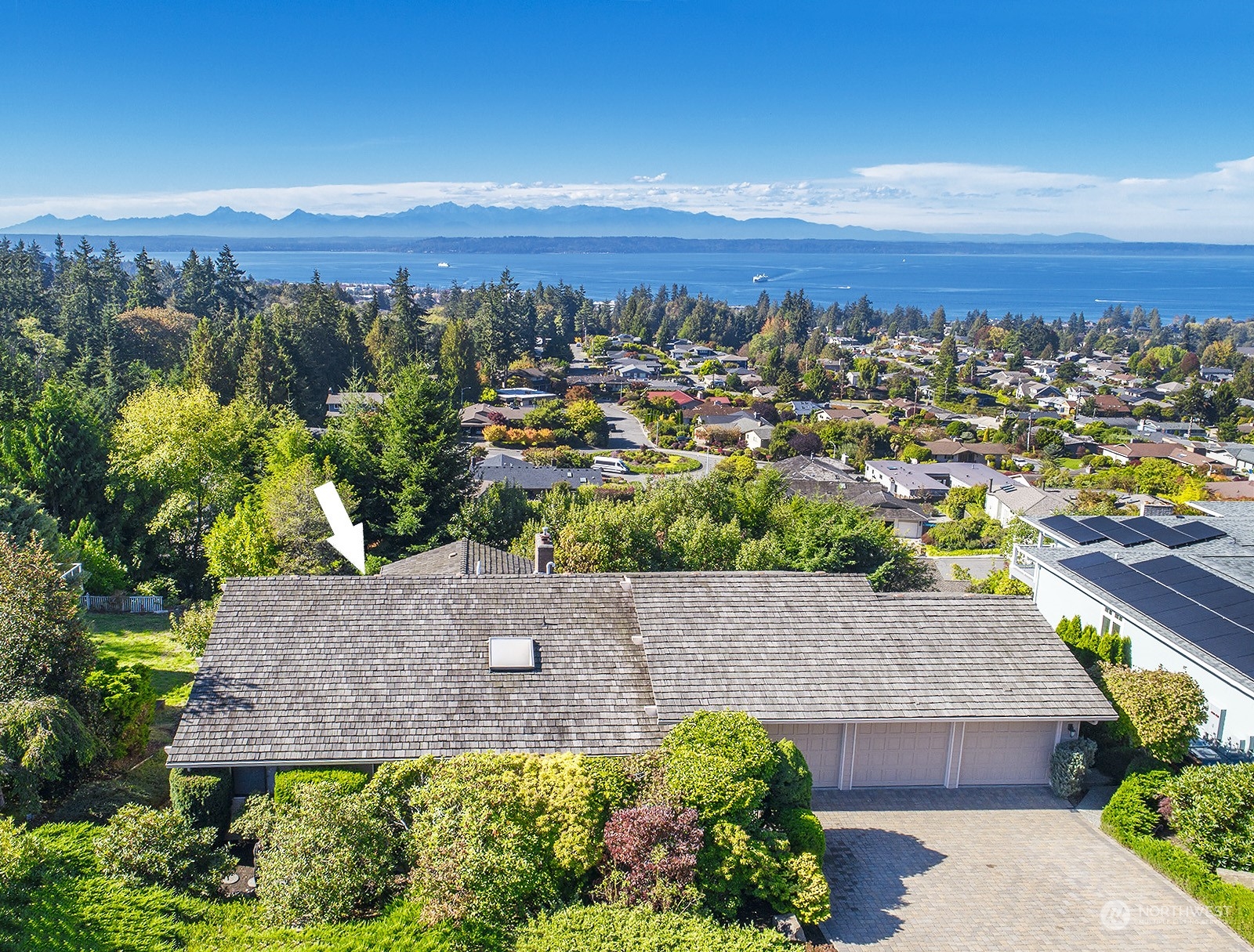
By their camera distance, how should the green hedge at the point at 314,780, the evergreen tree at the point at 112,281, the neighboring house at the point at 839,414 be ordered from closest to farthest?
1. the green hedge at the point at 314,780
2. the evergreen tree at the point at 112,281
3. the neighboring house at the point at 839,414

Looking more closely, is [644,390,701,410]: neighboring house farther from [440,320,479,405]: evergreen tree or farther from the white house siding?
the white house siding

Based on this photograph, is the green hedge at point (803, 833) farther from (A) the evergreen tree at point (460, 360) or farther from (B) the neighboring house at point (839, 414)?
(B) the neighboring house at point (839, 414)

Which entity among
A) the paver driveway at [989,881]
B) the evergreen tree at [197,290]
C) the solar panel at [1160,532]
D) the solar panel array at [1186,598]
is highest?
the evergreen tree at [197,290]

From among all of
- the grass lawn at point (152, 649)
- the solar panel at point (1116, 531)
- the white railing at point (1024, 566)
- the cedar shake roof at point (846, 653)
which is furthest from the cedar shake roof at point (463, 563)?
the solar panel at point (1116, 531)

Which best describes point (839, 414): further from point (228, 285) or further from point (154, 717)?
point (154, 717)

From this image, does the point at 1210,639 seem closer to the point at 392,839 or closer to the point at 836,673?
the point at 836,673

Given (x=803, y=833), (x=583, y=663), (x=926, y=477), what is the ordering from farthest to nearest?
(x=926, y=477) → (x=583, y=663) → (x=803, y=833)

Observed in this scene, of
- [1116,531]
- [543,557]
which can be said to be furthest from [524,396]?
[1116,531]
